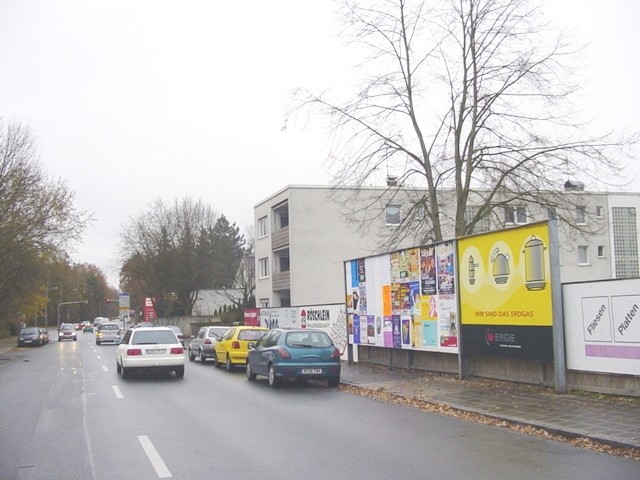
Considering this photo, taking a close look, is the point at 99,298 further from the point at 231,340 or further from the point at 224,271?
the point at 231,340

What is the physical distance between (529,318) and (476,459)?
6.10 metres

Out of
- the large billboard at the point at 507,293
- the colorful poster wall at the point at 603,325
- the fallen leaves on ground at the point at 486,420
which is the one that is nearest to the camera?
the fallen leaves on ground at the point at 486,420

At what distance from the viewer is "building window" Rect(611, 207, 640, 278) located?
5059 cm

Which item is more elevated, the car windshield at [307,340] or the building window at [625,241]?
the building window at [625,241]

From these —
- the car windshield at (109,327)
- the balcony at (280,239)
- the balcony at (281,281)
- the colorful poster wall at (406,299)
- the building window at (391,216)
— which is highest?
the building window at (391,216)

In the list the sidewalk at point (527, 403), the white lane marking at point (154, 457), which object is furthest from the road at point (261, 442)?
the sidewalk at point (527, 403)

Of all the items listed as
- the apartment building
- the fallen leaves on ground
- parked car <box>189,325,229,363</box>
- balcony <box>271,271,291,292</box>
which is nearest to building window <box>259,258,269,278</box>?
the apartment building

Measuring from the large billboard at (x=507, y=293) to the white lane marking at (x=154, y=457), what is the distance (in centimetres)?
779

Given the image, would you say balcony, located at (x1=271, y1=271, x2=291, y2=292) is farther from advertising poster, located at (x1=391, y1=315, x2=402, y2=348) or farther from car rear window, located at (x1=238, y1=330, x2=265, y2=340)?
advertising poster, located at (x1=391, y1=315, x2=402, y2=348)

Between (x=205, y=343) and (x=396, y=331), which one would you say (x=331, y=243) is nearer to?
(x=205, y=343)

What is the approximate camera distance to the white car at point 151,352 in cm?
1917

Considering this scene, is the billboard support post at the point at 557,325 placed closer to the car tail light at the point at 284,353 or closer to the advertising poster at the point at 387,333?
the car tail light at the point at 284,353

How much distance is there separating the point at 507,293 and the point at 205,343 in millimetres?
15553

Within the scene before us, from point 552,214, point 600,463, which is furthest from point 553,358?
point 552,214
